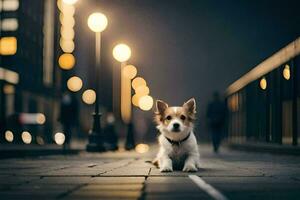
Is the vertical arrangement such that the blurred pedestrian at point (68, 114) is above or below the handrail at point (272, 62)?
below

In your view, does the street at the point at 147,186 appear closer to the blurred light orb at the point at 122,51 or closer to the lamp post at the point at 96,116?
the lamp post at the point at 96,116

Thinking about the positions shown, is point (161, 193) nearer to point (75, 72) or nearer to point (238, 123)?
point (238, 123)

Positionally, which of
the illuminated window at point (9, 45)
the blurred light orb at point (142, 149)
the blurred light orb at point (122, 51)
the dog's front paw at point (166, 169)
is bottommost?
the blurred light orb at point (142, 149)

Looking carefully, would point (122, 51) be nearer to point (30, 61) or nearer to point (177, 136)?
point (177, 136)

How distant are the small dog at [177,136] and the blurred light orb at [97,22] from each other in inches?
613

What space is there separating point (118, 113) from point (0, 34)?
3338 inches

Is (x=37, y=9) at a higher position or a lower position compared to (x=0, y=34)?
higher

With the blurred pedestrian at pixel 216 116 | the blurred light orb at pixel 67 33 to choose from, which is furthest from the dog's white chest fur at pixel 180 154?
the blurred light orb at pixel 67 33

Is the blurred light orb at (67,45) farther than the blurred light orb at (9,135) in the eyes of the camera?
Yes

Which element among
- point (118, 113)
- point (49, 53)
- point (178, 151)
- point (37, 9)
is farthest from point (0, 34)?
point (118, 113)

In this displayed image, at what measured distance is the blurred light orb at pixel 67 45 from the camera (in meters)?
92.6

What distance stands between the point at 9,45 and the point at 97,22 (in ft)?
153

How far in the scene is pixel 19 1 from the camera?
6950 centimetres

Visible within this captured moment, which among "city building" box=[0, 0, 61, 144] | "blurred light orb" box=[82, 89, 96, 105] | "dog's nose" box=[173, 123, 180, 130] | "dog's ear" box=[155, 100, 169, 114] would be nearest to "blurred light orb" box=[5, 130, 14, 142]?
"city building" box=[0, 0, 61, 144]
